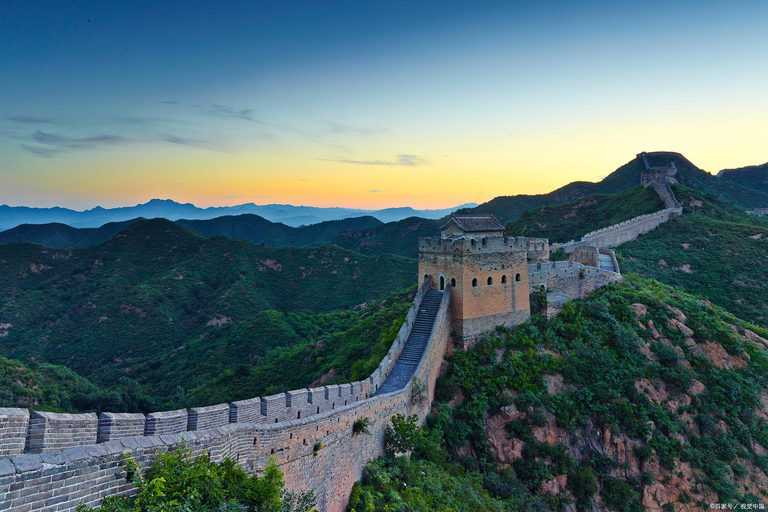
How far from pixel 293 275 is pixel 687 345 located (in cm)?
5095

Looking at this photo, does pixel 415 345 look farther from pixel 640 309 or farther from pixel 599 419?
pixel 640 309

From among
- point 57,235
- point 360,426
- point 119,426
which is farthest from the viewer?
point 57,235

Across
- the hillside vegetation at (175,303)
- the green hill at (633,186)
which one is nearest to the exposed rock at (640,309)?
the hillside vegetation at (175,303)

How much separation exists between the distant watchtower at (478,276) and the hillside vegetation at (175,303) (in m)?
4.85

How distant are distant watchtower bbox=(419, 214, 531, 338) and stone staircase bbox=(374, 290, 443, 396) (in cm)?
98

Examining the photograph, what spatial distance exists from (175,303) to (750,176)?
112735 mm

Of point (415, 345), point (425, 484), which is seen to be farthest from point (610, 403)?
point (425, 484)

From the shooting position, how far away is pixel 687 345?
75.6ft

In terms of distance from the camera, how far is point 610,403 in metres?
20.2

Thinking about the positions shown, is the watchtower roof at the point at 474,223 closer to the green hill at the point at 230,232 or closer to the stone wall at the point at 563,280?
the stone wall at the point at 563,280

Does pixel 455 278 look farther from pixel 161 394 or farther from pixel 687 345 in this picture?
pixel 161 394

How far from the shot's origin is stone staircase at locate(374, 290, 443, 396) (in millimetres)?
16719

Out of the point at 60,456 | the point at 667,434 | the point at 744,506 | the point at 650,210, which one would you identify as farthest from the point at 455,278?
the point at 650,210

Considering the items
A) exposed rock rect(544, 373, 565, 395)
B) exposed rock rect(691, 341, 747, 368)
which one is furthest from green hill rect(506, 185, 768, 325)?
exposed rock rect(544, 373, 565, 395)
